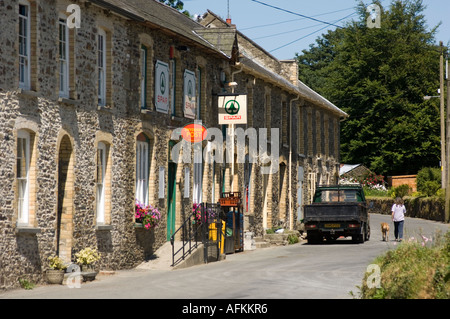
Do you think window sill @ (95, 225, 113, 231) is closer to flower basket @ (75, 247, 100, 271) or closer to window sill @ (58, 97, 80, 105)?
flower basket @ (75, 247, 100, 271)

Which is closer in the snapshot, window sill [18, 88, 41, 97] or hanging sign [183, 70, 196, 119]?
window sill [18, 88, 41, 97]

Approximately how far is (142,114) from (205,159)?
5.37 meters

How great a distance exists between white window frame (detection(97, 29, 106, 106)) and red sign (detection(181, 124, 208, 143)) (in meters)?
4.44

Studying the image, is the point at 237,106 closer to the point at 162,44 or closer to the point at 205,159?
the point at 205,159

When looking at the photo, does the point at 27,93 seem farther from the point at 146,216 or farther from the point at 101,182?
the point at 146,216

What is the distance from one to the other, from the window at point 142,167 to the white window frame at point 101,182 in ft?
6.72

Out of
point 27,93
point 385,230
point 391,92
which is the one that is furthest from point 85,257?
point 391,92

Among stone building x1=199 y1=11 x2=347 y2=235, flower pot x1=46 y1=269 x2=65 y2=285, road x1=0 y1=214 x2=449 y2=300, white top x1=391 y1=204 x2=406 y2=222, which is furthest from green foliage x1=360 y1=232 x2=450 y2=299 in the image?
stone building x1=199 y1=11 x2=347 y2=235

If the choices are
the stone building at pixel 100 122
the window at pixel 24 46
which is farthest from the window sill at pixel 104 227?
the window at pixel 24 46

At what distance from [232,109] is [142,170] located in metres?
6.50

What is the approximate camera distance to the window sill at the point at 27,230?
1712 centimetres

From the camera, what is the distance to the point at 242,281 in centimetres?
1764

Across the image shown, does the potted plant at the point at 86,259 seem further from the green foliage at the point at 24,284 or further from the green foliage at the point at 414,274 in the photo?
the green foliage at the point at 414,274

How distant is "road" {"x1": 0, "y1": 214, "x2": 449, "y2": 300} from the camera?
15000 mm
